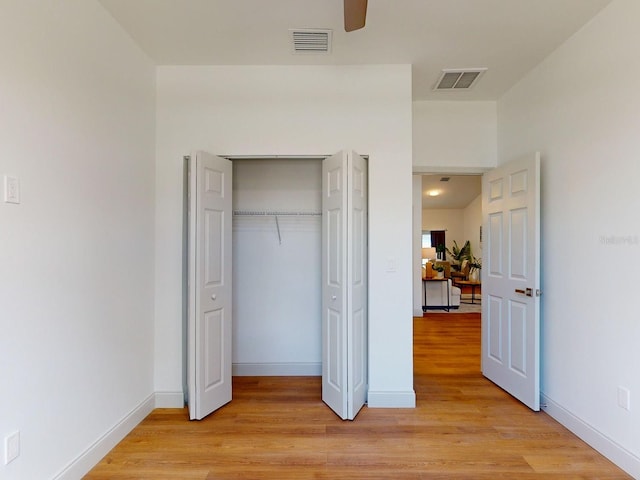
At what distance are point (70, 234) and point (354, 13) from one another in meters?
1.87

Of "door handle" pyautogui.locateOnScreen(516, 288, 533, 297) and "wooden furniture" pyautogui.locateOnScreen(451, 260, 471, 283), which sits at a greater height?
"door handle" pyautogui.locateOnScreen(516, 288, 533, 297)

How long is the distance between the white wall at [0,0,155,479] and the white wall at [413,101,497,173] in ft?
8.38

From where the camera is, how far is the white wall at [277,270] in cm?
368

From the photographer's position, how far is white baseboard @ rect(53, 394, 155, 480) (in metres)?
1.99

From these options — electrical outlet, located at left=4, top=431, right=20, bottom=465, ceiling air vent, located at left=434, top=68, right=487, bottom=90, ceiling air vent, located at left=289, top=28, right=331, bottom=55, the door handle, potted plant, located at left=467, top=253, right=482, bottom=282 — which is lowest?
electrical outlet, located at left=4, top=431, right=20, bottom=465

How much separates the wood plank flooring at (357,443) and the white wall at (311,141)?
0.38 m

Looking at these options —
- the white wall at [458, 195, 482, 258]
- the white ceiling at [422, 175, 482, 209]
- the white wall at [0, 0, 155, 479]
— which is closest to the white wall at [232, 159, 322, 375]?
the white wall at [0, 0, 155, 479]

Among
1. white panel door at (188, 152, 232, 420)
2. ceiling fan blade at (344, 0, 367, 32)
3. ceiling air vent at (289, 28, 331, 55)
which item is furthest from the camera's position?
white panel door at (188, 152, 232, 420)

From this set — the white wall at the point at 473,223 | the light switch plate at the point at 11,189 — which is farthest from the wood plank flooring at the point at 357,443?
the white wall at the point at 473,223

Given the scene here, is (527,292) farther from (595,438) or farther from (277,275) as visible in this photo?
(277,275)

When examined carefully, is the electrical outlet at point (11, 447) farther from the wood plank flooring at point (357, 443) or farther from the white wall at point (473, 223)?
the white wall at point (473, 223)

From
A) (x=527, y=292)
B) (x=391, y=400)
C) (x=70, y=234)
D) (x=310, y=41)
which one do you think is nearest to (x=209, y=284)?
(x=70, y=234)

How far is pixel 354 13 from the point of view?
157 cm

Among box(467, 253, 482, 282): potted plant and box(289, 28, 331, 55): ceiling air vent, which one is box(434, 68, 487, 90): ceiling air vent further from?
box(467, 253, 482, 282): potted plant
